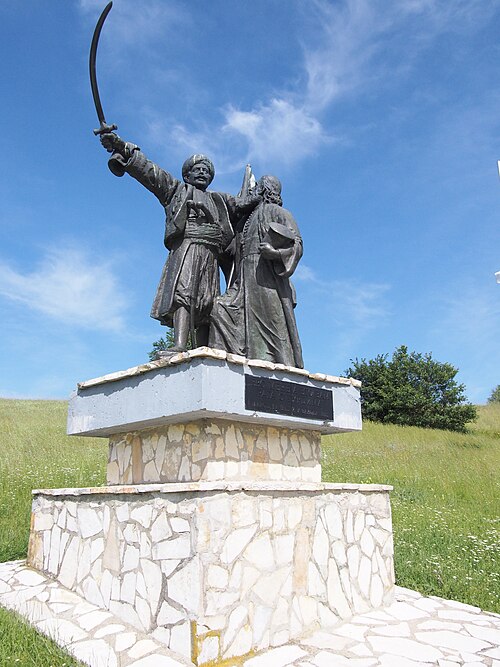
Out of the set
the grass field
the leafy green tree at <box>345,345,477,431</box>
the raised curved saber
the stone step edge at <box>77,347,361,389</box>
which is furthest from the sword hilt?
the leafy green tree at <box>345,345,477,431</box>

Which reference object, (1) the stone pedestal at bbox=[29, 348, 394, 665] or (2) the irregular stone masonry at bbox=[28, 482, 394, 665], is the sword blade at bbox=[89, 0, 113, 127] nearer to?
(1) the stone pedestal at bbox=[29, 348, 394, 665]

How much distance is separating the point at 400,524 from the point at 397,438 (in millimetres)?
9639

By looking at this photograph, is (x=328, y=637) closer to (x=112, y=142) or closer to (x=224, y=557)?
(x=224, y=557)

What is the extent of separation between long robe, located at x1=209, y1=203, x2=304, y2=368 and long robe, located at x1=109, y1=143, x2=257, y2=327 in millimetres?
226

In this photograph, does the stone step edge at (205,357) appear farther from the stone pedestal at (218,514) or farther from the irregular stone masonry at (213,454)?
the irregular stone masonry at (213,454)

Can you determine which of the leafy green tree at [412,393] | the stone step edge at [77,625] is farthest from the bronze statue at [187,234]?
the leafy green tree at [412,393]

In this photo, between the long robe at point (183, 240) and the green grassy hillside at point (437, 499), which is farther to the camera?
the green grassy hillside at point (437, 499)

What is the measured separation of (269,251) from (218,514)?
2.57 metres

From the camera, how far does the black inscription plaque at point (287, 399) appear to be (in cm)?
452

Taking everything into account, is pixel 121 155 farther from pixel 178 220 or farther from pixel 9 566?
pixel 9 566

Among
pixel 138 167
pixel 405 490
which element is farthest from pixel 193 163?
pixel 405 490

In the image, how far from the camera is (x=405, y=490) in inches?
412

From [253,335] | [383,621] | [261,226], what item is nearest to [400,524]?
[383,621]

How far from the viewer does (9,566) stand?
5.91 metres
